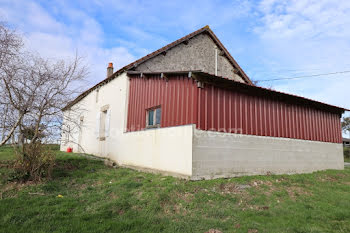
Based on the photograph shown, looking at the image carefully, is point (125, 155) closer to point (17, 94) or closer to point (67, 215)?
point (17, 94)

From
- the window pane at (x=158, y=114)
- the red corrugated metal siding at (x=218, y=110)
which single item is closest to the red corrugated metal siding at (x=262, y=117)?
the red corrugated metal siding at (x=218, y=110)

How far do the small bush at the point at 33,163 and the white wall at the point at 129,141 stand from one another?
920mm

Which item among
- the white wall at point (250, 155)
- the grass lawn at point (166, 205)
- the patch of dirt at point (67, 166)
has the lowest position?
the grass lawn at point (166, 205)

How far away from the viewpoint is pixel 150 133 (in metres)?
8.77

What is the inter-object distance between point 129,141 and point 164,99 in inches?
113

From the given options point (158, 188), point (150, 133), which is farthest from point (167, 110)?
point (158, 188)

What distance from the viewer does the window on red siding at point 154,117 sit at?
8703 millimetres

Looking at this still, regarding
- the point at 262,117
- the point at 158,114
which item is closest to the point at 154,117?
the point at 158,114

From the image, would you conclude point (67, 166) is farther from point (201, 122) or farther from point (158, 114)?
point (201, 122)

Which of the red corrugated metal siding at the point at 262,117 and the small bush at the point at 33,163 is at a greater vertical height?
the red corrugated metal siding at the point at 262,117

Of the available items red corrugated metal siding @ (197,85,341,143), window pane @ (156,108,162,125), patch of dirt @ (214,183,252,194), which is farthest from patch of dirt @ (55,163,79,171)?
patch of dirt @ (214,183,252,194)

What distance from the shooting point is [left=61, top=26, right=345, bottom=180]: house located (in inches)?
285

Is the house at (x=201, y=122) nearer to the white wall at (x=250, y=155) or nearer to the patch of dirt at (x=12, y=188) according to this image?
the white wall at (x=250, y=155)

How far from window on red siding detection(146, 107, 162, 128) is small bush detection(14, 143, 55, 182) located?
362 centimetres
